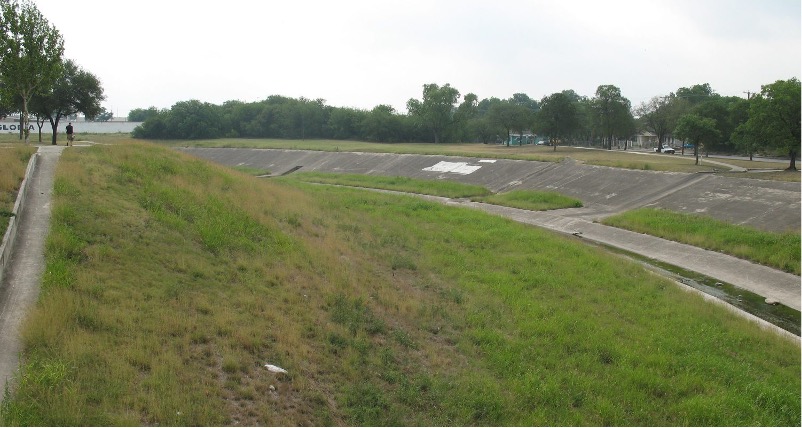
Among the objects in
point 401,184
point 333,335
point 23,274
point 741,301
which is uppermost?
point 401,184

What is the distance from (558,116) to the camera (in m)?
74.2

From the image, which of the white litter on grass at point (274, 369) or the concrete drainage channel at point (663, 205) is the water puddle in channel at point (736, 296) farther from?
the white litter on grass at point (274, 369)

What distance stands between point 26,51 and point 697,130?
163 ft

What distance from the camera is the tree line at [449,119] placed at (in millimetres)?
76750

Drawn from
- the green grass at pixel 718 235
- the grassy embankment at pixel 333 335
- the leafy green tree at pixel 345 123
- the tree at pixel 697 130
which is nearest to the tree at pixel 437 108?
the leafy green tree at pixel 345 123

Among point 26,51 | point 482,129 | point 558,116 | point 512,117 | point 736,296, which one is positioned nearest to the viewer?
point 736,296

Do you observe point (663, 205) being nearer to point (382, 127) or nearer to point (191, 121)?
point (382, 127)

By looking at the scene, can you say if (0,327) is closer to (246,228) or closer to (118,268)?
(118,268)

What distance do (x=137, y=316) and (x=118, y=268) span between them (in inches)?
94.5

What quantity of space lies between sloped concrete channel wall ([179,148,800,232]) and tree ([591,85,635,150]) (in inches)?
1171

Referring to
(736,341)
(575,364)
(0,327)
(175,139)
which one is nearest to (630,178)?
(736,341)

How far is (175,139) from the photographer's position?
351 feet

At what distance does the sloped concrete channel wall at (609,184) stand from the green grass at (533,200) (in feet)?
4.17

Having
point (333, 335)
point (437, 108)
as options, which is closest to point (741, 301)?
point (333, 335)
